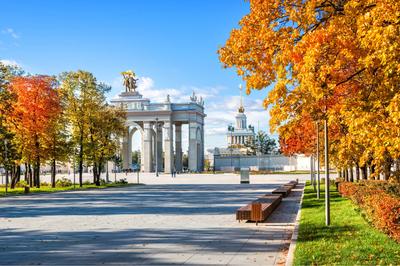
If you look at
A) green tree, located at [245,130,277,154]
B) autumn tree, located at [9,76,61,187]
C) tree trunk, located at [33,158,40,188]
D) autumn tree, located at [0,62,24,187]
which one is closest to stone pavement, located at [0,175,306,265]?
autumn tree, located at [0,62,24,187]

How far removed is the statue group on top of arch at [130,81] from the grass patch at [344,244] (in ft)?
347

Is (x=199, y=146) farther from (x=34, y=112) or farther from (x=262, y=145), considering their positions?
(x=34, y=112)

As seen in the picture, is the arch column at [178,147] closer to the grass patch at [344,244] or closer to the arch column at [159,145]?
the arch column at [159,145]

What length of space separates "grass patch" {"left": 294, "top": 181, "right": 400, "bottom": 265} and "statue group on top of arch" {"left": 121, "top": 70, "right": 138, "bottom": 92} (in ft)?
347

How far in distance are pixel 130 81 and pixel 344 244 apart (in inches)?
4413

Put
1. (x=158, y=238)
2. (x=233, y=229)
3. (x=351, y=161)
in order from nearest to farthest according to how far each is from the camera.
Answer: (x=158, y=238), (x=233, y=229), (x=351, y=161)

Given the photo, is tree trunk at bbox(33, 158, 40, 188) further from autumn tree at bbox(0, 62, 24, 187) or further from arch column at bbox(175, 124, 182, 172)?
arch column at bbox(175, 124, 182, 172)

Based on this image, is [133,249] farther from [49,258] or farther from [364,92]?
[364,92]

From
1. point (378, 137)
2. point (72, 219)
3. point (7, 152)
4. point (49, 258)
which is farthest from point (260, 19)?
point (7, 152)

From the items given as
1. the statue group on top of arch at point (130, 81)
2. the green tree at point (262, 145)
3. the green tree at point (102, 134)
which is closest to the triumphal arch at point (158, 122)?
the statue group on top of arch at point (130, 81)

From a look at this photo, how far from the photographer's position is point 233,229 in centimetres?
1641

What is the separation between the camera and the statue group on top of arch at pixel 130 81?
392ft

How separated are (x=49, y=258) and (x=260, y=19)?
7.98 m

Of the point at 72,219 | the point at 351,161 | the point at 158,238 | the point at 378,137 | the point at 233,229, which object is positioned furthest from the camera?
the point at 351,161
